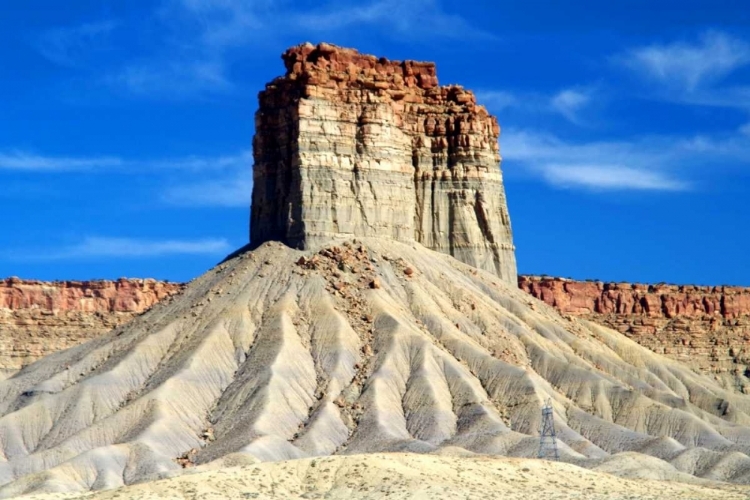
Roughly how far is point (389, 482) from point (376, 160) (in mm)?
51562

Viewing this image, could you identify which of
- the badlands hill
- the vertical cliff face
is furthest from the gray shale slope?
the vertical cliff face

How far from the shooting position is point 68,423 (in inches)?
4235

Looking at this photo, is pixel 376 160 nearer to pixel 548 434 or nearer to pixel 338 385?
pixel 338 385

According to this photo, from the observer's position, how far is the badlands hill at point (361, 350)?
103m

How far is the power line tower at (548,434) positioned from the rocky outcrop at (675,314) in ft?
184

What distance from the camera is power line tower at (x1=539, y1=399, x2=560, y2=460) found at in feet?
326

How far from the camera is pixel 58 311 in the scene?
534ft

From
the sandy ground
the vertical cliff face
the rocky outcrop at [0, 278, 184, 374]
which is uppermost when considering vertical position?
the vertical cliff face

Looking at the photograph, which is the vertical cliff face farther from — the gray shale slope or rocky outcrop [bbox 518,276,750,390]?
rocky outcrop [bbox 518,276,750,390]

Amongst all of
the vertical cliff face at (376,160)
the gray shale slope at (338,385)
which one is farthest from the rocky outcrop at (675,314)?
the gray shale slope at (338,385)

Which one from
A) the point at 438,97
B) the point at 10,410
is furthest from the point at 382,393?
the point at 438,97

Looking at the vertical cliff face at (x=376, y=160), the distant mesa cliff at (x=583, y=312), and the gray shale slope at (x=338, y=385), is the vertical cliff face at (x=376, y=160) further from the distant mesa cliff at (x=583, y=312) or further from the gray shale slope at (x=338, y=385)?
the distant mesa cliff at (x=583, y=312)

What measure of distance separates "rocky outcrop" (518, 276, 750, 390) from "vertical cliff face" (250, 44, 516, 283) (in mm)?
32719

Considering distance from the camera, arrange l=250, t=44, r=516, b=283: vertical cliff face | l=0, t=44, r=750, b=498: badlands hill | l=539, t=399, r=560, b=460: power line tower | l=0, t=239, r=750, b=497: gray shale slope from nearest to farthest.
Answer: l=539, t=399, r=560, b=460: power line tower, l=0, t=239, r=750, b=497: gray shale slope, l=0, t=44, r=750, b=498: badlands hill, l=250, t=44, r=516, b=283: vertical cliff face
